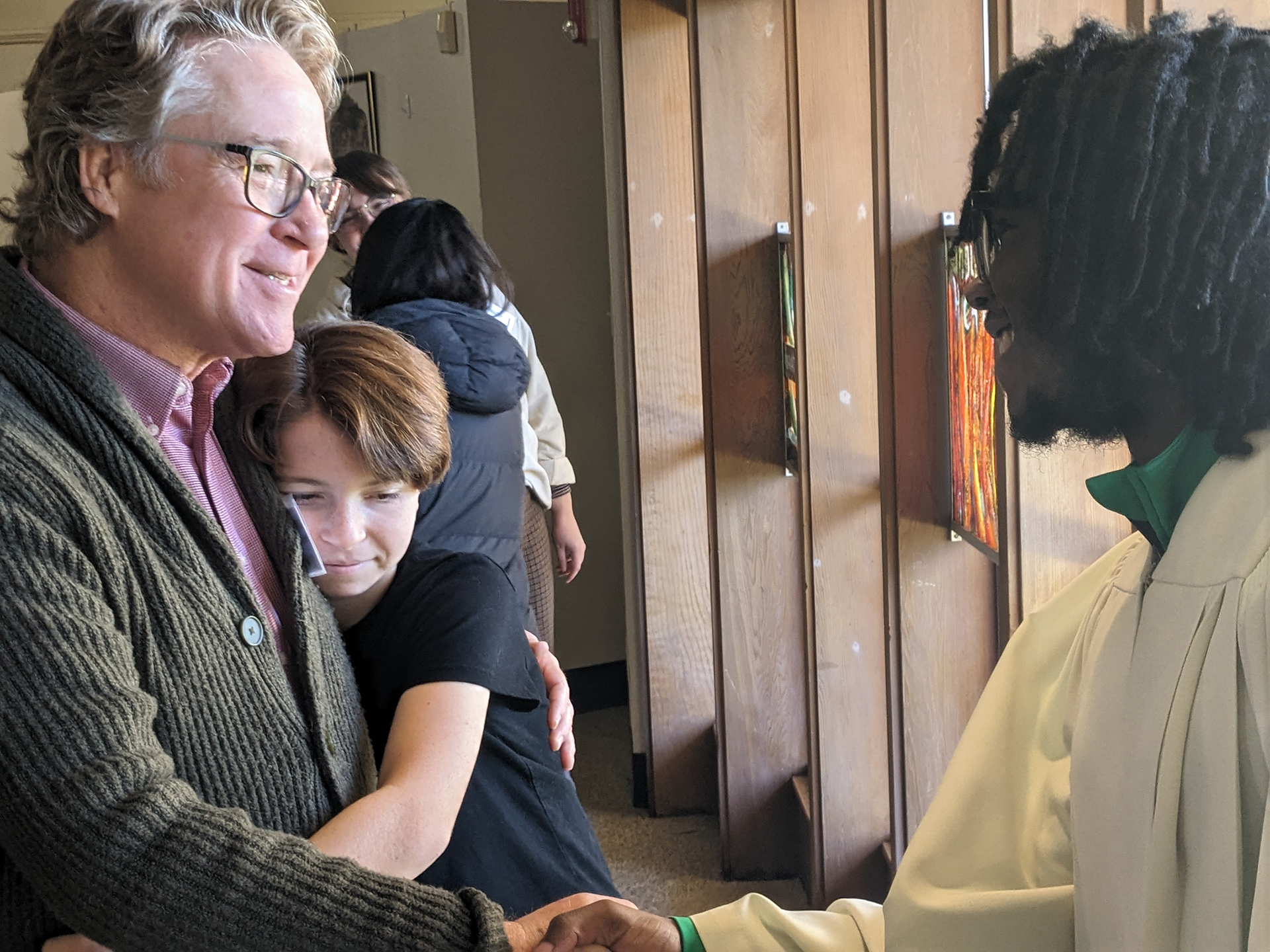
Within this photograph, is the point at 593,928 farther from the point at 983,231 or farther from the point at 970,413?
the point at 970,413

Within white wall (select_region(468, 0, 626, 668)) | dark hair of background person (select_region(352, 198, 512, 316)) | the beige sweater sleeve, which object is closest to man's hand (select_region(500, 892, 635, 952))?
the beige sweater sleeve

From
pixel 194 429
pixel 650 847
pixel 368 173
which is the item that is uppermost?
pixel 368 173

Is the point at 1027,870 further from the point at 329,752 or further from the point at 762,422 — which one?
the point at 762,422

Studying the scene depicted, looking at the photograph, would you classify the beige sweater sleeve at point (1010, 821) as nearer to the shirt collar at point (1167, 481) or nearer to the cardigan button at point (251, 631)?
the shirt collar at point (1167, 481)

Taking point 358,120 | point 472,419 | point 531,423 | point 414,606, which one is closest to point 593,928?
point 414,606

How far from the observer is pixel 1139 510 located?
1.06 meters

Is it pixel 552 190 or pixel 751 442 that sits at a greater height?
pixel 552 190

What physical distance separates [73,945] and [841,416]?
1957 mm

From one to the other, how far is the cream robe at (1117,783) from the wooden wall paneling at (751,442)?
1.92 metres

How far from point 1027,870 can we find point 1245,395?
551 millimetres

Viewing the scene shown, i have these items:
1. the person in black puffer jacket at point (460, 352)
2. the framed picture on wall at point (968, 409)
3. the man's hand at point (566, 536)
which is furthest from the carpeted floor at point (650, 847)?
the framed picture on wall at point (968, 409)

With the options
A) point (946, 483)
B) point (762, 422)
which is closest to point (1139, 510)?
point (946, 483)

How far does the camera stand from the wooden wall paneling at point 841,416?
254cm

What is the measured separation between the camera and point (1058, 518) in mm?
1558
